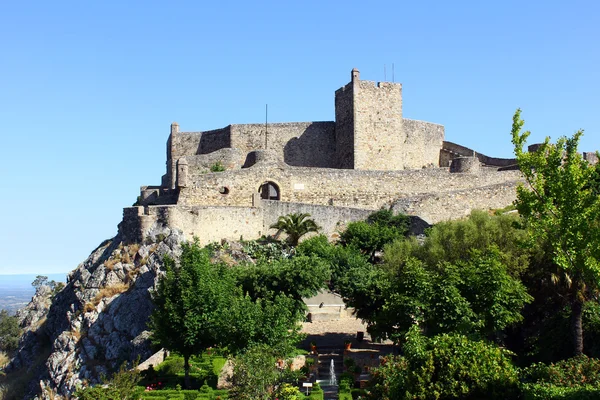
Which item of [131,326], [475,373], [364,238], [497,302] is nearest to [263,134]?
[364,238]

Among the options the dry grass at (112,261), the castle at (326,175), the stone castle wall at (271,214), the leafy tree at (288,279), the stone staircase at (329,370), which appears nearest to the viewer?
the stone staircase at (329,370)

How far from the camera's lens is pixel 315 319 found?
32094 millimetres

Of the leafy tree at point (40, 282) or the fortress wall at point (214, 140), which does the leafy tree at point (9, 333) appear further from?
the fortress wall at point (214, 140)

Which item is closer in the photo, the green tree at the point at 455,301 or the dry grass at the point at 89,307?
the green tree at the point at 455,301

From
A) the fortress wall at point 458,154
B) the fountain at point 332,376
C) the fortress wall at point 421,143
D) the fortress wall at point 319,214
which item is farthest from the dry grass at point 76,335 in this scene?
the fortress wall at point 458,154

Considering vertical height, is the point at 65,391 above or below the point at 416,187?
below

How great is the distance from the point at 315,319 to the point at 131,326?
327 inches

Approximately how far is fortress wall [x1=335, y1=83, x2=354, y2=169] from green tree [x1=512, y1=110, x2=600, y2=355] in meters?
21.3

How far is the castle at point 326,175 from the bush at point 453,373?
17.8 metres

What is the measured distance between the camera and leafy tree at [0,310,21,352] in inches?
2231

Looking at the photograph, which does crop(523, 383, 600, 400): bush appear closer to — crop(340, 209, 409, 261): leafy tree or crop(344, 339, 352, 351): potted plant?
crop(344, 339, 352, 351): potted plant

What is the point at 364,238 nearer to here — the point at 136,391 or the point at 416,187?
the point at 416,187

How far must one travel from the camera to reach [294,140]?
47188 mm

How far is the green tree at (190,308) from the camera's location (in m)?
24.4
